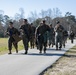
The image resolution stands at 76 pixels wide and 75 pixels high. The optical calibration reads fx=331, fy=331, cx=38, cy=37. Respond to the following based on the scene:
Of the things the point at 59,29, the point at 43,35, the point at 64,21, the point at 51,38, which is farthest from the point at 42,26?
the point at 64,21

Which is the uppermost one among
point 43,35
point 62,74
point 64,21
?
point 64,21

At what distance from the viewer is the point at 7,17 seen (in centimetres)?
14688

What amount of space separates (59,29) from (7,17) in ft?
408

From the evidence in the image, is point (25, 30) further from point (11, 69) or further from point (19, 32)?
point (11, 69)

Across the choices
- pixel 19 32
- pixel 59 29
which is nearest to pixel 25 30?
pixel 19 32

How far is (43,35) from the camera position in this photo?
20.1 metres

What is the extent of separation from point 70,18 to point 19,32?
4869 inches

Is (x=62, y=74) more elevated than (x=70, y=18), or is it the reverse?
(x=70, y=18)

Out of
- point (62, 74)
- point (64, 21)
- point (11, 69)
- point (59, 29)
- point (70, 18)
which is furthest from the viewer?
point (70, 18)

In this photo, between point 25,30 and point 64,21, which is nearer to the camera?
point 25,30

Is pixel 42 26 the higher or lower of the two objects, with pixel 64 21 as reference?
lower

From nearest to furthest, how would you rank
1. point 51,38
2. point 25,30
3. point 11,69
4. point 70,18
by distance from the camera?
point 11,69 < point 25,30 < point 51,38 < point 70,18

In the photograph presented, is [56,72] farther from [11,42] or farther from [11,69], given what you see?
[11,42]

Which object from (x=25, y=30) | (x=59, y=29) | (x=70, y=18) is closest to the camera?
(x=25, y=30)
